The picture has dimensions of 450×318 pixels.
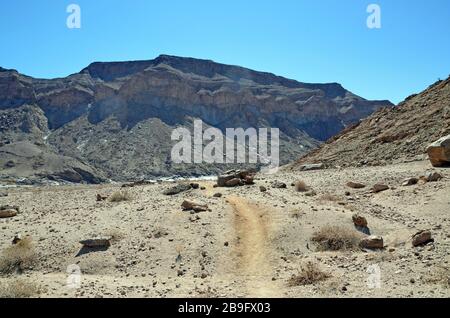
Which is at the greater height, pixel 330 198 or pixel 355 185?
pixel 355 185

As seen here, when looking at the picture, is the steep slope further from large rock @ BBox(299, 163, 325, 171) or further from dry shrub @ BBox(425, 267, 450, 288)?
dry shrub @ BBox(425, 267, 450, 288)

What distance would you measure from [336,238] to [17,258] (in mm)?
6906

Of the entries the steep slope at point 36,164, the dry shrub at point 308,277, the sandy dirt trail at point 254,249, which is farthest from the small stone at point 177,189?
the steep slope at point 36,164

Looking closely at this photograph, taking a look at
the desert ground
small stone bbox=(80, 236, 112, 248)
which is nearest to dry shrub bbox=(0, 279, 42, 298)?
the desert ground

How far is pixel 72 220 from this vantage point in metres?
12.9

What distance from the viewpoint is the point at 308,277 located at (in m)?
8.33

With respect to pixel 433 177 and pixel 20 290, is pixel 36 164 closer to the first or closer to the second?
pixel 433 177

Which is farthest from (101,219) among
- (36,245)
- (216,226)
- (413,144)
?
(413,144)

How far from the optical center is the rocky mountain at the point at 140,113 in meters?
80.9

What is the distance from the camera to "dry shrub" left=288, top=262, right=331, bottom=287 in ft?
27.0

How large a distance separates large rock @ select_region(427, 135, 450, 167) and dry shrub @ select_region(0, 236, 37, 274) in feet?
44.4

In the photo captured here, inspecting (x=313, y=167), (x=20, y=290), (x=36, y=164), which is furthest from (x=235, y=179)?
(x=36, y=164)
